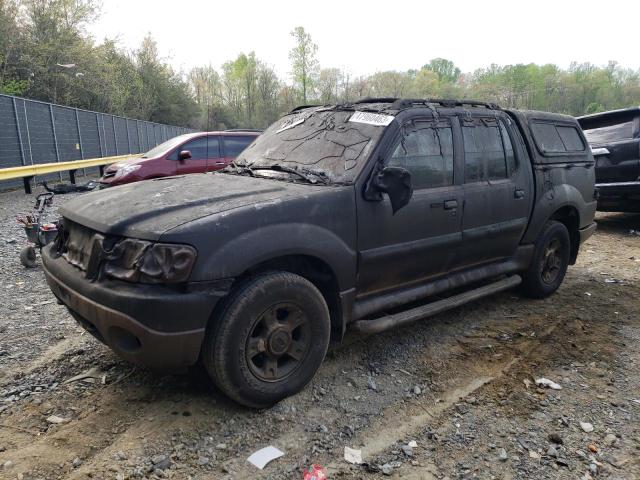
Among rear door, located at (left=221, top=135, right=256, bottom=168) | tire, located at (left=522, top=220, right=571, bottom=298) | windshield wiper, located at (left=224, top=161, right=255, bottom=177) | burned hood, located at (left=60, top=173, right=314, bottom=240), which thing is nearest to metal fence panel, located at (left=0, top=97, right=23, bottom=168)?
rear door, located at (left=221, top=135, right=256, bottom=168)

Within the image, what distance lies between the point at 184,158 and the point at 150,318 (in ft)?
23.6

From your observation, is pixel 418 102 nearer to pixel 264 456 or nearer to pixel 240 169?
pixel 240 169

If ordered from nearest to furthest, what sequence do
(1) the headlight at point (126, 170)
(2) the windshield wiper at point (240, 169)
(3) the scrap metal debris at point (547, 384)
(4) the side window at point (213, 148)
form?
(3) the scrap metal debris at point (547, 384) < (2) the windshield wiper at point (240, 169) < (1) the headlight at point (126, 170) < (4) the side window at point (213, 148)

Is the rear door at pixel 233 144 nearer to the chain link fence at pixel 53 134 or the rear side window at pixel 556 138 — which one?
the rear side window at pixel 556 138

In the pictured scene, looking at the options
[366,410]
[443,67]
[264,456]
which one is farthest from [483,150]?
[443,67]

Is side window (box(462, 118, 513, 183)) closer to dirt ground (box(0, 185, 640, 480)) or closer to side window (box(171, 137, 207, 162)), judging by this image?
dirt ground (box(0, 185, 640, 480))

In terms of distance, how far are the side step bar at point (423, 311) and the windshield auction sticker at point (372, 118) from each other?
4.64ft

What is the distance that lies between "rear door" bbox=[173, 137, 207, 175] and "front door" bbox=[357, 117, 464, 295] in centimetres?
669

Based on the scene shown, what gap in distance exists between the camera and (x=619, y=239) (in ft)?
26.1

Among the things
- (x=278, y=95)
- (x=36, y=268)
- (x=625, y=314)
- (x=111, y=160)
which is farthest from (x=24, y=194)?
(x=278, y=95)

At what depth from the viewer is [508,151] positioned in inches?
169

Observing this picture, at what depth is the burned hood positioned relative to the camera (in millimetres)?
2559

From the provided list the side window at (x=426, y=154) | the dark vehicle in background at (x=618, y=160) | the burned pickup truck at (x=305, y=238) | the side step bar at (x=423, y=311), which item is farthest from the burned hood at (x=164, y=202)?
the dark vehicle in background at (x=618, y=160)

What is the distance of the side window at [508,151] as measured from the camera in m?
4.27
